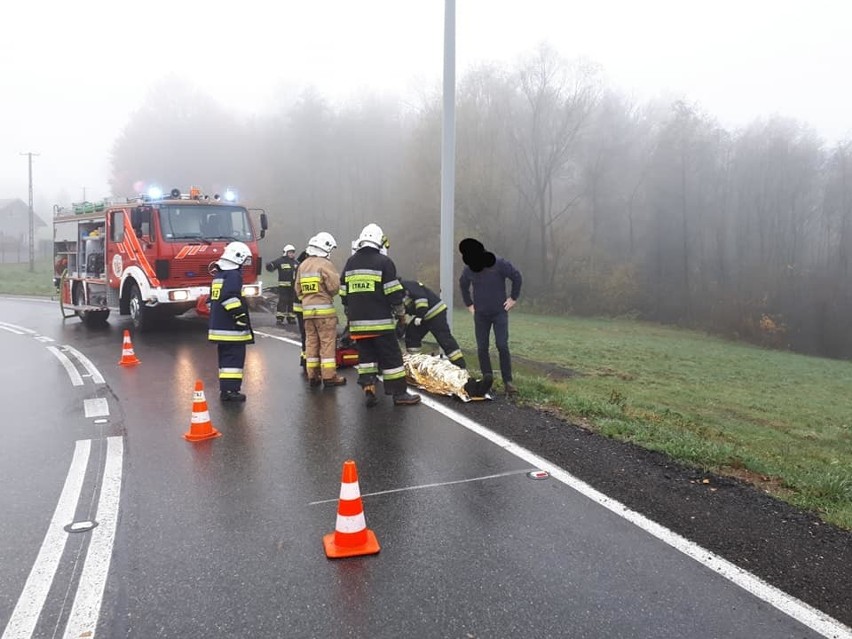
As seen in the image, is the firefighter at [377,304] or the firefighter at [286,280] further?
the firefighter at [286,280]

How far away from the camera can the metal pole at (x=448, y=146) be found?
8484 millimetres

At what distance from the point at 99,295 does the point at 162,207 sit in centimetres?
311


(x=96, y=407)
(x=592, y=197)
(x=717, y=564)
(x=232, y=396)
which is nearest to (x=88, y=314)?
(x=96, y=407)

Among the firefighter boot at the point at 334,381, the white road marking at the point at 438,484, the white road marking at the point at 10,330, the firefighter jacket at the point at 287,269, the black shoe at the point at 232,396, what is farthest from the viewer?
the white road marking at the point at 10,330

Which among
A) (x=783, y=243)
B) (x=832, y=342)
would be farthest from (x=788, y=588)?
(x=783, y=243)

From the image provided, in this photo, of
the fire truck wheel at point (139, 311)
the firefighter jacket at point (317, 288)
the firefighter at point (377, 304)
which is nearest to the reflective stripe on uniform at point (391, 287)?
the firefighter at point (377, 304)

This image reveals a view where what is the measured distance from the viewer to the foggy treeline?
133 feet

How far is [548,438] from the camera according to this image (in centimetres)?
555

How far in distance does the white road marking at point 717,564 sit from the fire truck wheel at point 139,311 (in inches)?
371

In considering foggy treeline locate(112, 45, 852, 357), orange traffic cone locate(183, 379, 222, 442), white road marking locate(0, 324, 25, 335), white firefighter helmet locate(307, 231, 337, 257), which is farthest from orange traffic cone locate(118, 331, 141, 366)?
foggy treeline locate(112, 45, 852, 357)

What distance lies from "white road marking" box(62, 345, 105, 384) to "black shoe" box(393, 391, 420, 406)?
4120 millimetres

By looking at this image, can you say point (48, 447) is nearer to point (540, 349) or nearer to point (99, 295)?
point (99, 295)

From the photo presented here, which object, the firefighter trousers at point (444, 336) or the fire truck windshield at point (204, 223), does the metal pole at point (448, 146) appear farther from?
the fire truck windshield at point (204, 223)

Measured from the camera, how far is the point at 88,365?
9.40 metres
